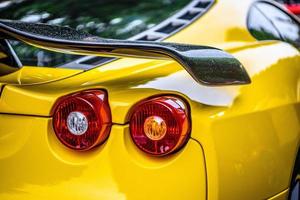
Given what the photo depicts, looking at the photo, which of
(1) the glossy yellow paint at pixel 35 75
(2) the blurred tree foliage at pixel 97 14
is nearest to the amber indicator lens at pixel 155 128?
(1) the glossy yellow paint at pixel 35 75

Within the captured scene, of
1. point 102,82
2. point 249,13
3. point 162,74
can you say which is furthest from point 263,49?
point 102,82

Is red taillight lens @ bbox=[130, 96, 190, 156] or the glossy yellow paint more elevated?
the glossy yellow paint

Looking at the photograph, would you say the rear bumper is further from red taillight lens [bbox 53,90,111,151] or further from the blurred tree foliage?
the blurred tree foliage

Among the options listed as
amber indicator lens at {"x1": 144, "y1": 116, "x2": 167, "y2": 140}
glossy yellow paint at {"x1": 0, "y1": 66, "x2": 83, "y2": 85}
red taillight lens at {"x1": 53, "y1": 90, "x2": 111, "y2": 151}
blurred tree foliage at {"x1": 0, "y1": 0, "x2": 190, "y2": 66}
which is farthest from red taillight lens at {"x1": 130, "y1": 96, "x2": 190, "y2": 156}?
blurred tree foliage at {"x1": 0, "y1": 0, "x2": 190, "y2": 66}

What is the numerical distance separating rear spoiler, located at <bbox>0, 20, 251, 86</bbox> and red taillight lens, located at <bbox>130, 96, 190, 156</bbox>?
186 millimetres

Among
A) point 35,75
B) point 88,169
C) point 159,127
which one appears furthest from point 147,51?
point 35,75

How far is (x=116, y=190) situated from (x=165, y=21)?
48.2 inches

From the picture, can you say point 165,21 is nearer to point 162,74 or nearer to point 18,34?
point 162,74

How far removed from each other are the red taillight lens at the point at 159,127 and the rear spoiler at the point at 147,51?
19 cm

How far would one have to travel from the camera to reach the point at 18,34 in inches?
79.7

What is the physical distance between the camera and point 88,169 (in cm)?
207

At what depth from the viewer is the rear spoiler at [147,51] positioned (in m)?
1.93

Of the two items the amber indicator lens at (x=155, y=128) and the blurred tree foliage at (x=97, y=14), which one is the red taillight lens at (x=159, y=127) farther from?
the blurred tree foliage at (x=97, y=14)

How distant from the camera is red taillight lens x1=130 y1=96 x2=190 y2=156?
2.09 metres
